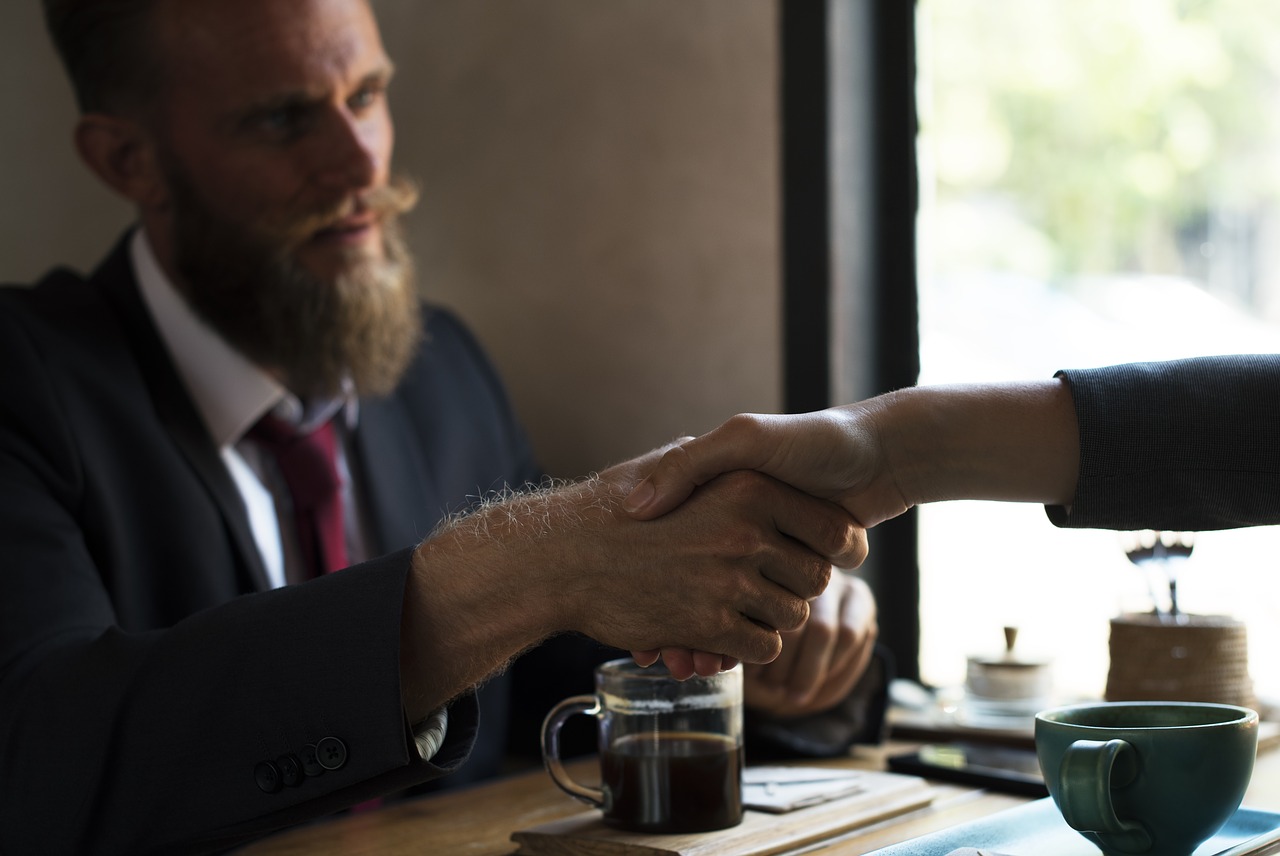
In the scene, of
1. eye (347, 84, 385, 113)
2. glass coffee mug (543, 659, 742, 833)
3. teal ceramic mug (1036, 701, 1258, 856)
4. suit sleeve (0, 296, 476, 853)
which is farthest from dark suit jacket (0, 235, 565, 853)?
teal ceramic mug (1036, 701, 1258, 856)

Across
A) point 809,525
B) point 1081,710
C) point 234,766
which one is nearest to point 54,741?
point 234,766

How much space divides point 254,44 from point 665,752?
1079 mm

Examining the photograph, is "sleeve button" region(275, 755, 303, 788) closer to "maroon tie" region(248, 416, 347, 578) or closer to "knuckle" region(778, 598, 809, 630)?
"knuckle" region(778, 598, 809, 630)

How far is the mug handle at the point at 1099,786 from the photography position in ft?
2.85

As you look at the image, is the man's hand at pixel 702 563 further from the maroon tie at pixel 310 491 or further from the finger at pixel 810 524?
the maroon tie at pixel 310 491

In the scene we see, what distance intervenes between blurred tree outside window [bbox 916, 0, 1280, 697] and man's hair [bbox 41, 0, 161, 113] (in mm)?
1053

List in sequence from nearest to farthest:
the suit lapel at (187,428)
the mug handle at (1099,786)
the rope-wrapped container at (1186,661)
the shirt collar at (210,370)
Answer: the mug handle at (1099,786)
the rope-wrapped container at (1186,661)
the suit lapel at (187,428)
the shirt collar at (210,370)

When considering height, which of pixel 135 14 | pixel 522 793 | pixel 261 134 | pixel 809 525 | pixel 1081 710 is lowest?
pixel 522 793

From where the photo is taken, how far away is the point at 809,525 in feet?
3.53

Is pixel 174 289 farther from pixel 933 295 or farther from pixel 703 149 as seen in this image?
pixel 933 295

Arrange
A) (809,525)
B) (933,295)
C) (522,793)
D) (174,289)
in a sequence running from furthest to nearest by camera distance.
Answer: (933,295)
(174,289)
(522,793)
(809,525)

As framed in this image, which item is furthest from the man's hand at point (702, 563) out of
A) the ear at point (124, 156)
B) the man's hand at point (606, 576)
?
the ear at point (124, 156)

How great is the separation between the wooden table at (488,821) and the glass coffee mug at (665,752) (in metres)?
0.09

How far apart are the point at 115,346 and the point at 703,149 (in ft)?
2.81
